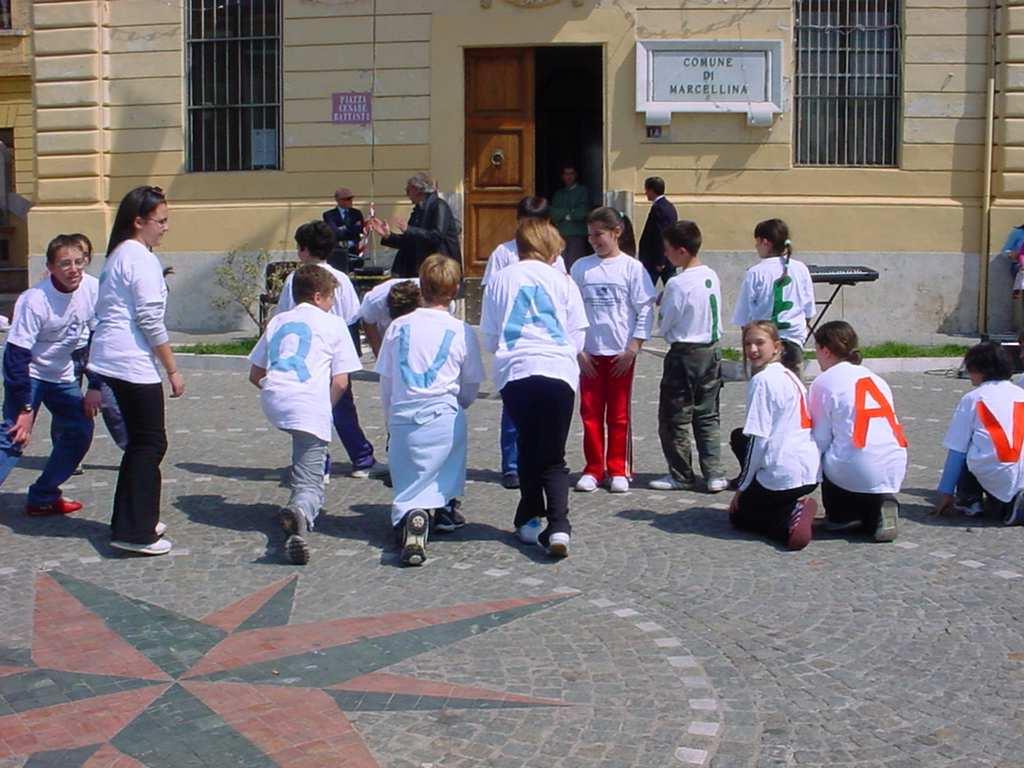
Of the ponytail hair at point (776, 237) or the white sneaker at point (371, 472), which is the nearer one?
the white sneaker at point (371, 472)

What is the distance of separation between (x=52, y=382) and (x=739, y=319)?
4.38 meters

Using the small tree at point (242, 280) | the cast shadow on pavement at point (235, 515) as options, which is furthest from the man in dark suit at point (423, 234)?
the small tree at point (242, 280)

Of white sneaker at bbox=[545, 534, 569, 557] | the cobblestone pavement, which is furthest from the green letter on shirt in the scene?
white sneaker at bbox=[545, 534, 569, 557]

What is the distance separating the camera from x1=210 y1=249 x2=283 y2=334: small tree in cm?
1731

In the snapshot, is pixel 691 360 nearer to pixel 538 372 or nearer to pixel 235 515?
pixel 538 372

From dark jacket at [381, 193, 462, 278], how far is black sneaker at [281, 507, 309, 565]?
4.62 m

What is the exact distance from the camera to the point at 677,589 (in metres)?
6.81

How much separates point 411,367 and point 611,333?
5.65 feet

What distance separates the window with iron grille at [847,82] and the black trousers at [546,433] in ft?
37.0

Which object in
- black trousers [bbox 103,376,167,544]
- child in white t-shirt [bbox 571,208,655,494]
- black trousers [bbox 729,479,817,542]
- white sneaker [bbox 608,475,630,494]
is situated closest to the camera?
black trousers [bbox 103,376,167,544]

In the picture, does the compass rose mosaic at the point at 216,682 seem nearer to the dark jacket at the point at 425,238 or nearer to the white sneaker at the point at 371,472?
the white sneaker at the point at 371,472

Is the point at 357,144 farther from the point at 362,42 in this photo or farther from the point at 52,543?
the point at 52,543

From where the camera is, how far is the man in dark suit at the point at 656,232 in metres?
15.6

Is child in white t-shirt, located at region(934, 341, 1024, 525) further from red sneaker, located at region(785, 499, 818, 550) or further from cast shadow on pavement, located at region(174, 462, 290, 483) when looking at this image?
cast shadow on pavement, located at region(174, 462, 290, 483)
